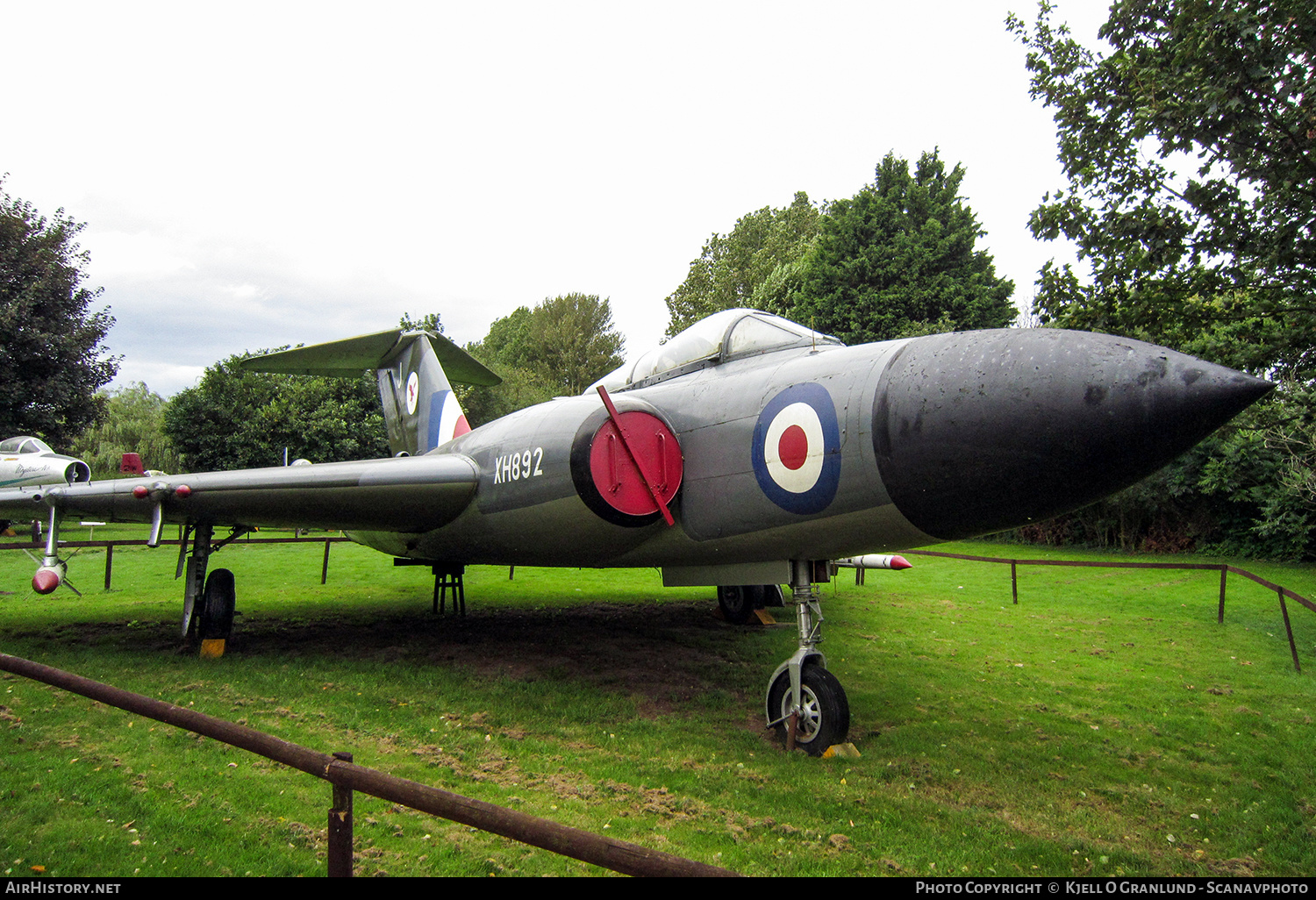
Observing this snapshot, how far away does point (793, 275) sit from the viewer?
28.6 meters

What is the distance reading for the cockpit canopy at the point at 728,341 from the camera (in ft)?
19.5

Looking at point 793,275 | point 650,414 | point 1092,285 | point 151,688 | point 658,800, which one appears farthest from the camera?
point 793,275

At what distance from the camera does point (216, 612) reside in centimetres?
788

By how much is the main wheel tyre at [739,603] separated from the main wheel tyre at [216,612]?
6.30 meters

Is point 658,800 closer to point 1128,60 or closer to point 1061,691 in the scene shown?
point 1061,691

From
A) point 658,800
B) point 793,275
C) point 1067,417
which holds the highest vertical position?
point 793,275

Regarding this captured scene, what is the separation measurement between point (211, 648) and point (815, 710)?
6.47m

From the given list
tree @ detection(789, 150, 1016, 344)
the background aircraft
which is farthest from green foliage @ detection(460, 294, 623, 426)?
the background aircraft

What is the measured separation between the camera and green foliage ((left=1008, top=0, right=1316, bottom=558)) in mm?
6641

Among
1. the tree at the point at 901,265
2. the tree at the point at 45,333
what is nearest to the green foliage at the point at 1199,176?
the tree at the point at 901,265

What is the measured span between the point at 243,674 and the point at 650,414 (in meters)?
4.81

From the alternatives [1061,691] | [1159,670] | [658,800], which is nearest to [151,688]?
[658,800]

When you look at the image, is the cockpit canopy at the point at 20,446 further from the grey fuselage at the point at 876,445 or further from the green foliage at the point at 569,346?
the green foliage at the point at 569,346

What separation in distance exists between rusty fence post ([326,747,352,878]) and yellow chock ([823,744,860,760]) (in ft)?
11.4
